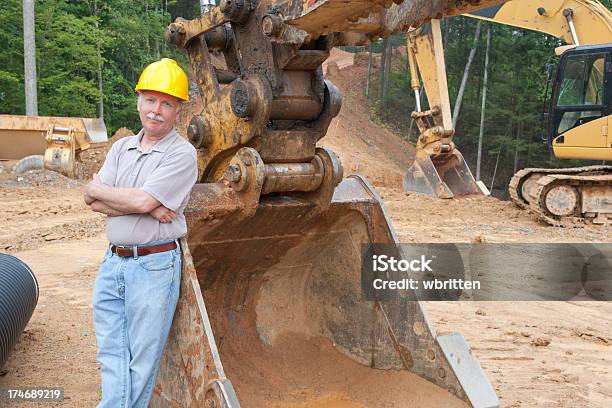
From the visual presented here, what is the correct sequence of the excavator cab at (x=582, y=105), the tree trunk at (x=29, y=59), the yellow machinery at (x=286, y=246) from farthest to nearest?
the tree trunk at (x=29, y=59)
the excavator cab at (x=582, y=105)
the yellow machinery at (x=286, y=246)

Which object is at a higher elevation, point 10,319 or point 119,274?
point 119,274

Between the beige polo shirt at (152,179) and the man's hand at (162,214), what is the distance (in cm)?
2

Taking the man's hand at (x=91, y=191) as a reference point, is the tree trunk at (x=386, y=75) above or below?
above

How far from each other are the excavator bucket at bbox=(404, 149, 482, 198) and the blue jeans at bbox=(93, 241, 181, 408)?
11.0 metres

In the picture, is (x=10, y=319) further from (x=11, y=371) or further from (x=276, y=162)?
(x=276, y=162)

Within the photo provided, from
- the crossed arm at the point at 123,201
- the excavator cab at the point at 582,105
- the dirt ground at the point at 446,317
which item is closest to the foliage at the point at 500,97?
the excavator cab at the point at 582,105

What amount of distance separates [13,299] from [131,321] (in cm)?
164

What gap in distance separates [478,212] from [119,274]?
10.2 metres

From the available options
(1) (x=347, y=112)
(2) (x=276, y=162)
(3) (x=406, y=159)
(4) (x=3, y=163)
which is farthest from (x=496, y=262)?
(1) (x=347, y=112)

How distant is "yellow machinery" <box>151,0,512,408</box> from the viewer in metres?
3.27

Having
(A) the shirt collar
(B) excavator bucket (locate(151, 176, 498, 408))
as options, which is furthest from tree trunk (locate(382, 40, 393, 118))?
(A) the shirt collar

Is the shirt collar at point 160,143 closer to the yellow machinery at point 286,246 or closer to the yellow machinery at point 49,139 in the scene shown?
the yellow machinery at point 286,246

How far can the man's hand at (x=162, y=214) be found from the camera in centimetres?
285

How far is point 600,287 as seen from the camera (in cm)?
753
